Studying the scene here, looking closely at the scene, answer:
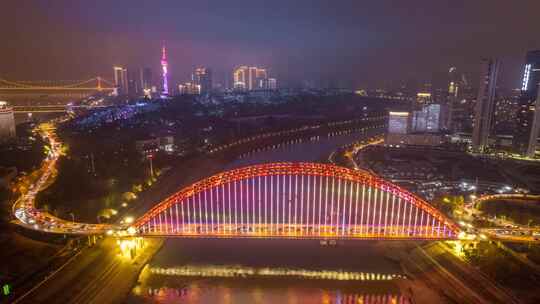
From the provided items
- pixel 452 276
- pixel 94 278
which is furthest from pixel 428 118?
pixel 94 278

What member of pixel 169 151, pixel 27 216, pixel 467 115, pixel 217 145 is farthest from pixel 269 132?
pixel 27 216

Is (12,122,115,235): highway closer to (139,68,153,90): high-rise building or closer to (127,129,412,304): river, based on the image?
(127,129,412,304): river

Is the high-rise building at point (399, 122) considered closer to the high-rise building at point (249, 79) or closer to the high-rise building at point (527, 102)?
the high-rise building at point (527, 102)

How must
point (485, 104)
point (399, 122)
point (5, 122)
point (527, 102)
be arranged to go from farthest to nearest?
Result: 1. point (399, 122)
2. point (485, 104)
3. point (527, 102)
4. point (5, 122)

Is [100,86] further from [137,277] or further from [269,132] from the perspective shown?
[137,277]

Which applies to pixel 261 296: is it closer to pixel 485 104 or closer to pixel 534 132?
pixel 534 132

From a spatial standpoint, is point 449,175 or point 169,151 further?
point 169,151

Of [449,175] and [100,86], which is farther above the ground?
[100,86]
